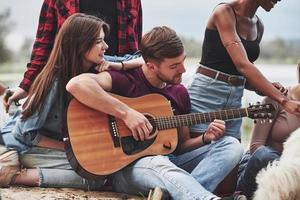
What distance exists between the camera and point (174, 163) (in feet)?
8.61

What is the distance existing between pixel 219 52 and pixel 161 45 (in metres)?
0.31

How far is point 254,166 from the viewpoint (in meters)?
2.52

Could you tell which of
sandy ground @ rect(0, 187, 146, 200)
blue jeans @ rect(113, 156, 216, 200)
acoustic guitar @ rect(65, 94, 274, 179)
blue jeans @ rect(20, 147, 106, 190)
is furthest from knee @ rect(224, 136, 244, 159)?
blue jeans @ rect(20, 147, 106, 190)

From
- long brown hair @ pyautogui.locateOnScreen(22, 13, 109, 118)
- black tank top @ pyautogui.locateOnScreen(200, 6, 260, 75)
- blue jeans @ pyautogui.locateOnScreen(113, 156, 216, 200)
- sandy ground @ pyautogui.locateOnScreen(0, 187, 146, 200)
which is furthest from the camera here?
black tank top @ pyautogui.locateOnScreen(200, 6, 260, 75)

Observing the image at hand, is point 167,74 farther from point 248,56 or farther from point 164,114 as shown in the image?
point 248,56

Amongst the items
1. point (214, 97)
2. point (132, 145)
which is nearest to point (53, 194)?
point (132, 145)

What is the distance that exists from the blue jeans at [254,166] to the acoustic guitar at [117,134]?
174mm

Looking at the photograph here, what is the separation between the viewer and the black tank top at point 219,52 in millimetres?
2664

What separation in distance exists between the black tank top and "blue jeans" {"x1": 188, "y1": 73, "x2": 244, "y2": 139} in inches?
2.8

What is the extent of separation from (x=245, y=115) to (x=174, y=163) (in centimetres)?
40

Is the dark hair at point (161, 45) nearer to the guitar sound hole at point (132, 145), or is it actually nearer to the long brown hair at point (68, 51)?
the long brown hair at point (68, 51)

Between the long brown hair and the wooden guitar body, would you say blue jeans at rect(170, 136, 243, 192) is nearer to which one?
the wooden guitar body

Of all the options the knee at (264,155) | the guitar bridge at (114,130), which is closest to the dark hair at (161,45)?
the guitar bridge at (114,130)

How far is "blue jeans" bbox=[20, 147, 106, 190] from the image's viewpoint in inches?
101
